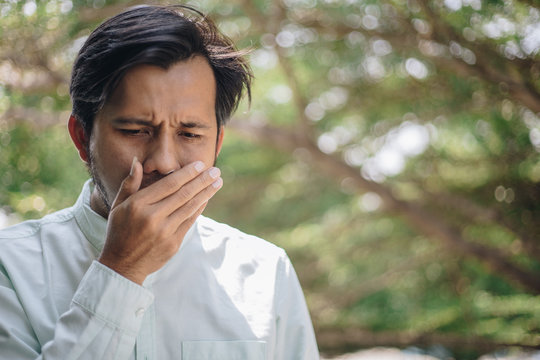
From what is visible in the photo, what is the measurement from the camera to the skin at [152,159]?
4.59 feet

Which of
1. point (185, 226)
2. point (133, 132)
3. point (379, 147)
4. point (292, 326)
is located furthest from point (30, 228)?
point (379, 147)

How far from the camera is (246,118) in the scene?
5.20 metres

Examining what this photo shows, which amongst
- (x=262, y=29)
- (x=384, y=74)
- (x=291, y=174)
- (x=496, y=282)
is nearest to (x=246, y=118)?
(x=262, y=29)

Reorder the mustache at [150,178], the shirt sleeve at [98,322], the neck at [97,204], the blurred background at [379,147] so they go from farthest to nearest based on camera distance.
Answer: the blurred background at [379,147] < the neck at [97,204] < the mustache at [150,178] < the shirt sleeve at [98,322]

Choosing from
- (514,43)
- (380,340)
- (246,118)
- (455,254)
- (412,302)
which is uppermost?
(514,43)

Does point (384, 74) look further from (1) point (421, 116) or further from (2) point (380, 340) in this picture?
(2) point (380, 340)

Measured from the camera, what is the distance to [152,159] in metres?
1.56

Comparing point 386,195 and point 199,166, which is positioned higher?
point 199,166

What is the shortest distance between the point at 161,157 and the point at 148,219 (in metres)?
0.23

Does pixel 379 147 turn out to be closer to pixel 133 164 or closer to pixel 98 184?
pixel 98 184

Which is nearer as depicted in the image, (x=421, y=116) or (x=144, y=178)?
(x=144, y=178)

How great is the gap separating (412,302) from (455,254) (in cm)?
73

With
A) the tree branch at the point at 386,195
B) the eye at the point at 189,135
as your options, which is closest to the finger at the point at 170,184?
the eye at the point at 189,135

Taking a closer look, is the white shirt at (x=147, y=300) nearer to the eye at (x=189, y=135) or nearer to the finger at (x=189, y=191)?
the finger at (x=189, y=191)
